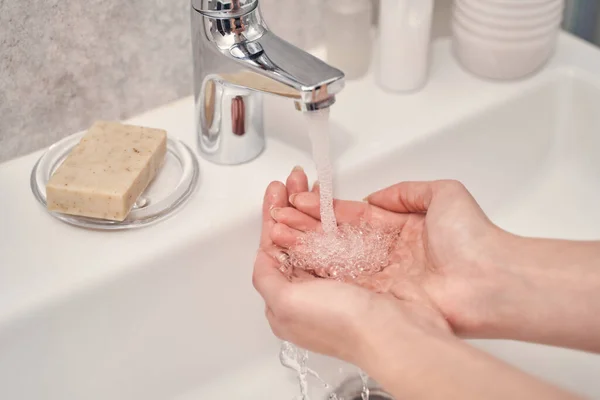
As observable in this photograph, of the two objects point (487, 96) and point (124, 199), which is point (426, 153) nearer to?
point (487, 96)

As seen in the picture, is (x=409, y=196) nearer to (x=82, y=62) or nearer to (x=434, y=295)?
(x=434, y=295)

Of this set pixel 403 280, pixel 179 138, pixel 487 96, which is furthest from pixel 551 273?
pixel 179 138

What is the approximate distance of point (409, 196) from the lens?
637 mm

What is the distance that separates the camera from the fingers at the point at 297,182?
25.2 inches

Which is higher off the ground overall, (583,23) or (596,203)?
(583,23)

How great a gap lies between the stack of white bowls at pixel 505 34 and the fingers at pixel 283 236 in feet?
0.96

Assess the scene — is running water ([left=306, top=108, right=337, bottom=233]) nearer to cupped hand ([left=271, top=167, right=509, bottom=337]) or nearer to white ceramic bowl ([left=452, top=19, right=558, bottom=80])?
cupped hand ([left=271, top=167, right=509, bottom=337])

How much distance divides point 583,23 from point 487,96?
0.21m

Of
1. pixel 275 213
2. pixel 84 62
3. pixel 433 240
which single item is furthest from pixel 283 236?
pixel 84 62

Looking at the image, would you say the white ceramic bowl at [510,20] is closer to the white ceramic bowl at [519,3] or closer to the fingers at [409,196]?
the white ceramic bowl at [519,3]

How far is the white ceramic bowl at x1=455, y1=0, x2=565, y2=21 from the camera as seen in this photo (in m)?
0.70

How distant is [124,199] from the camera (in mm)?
573

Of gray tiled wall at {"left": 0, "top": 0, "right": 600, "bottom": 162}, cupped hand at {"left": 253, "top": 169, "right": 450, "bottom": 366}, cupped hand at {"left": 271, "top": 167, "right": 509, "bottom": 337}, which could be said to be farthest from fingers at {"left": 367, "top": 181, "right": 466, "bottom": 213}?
gray tiled wall at {"left": 0, "top": 0, "right": 600, "bottom": 162}

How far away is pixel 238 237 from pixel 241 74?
0.14 m
